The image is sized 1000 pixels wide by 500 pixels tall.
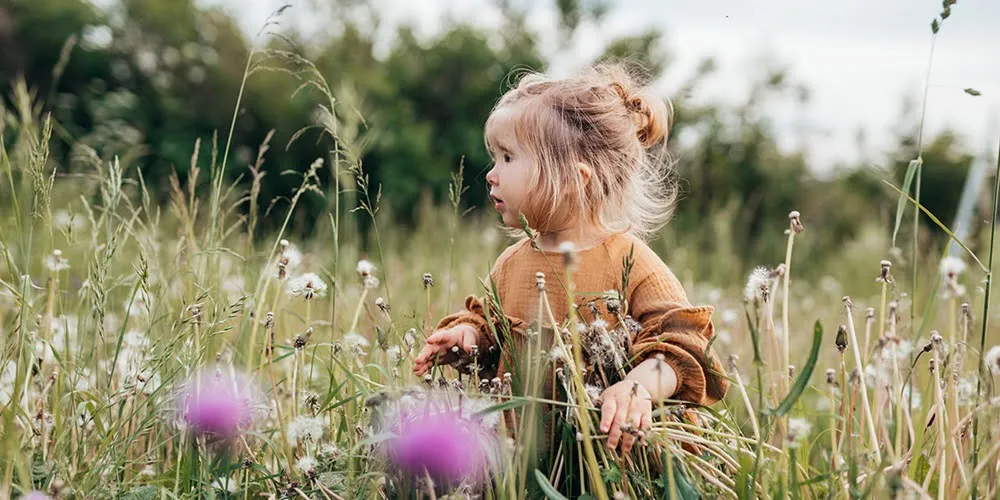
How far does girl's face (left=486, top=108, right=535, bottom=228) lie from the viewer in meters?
1.89

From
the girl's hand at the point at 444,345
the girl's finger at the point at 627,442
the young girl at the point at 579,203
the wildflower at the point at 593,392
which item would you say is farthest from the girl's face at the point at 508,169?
the girl's finger at the point at 627,442

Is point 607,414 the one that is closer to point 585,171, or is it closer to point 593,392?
point 593,392

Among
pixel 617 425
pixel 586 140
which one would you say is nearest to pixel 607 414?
pixel 617 425

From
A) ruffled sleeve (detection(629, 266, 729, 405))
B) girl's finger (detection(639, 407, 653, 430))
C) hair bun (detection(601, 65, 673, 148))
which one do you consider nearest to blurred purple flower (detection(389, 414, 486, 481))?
girl's finger (detection(639, 407, 653, 430))

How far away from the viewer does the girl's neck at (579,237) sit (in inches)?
75.9

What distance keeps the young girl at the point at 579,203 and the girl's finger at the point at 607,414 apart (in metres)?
0.29

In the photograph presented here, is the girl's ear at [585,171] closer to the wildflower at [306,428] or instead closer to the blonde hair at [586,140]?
the blonde hair at [586,140]

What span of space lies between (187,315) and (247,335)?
90cm

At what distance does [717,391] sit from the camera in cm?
167

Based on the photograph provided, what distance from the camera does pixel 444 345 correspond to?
1.81m

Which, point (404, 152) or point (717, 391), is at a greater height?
point (404, 152)

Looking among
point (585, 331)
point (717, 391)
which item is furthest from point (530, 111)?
point (717, 391)

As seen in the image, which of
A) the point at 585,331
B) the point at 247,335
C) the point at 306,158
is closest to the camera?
the point at 585,331

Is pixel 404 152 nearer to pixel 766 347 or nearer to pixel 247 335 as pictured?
pixel 247 335
